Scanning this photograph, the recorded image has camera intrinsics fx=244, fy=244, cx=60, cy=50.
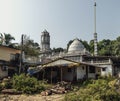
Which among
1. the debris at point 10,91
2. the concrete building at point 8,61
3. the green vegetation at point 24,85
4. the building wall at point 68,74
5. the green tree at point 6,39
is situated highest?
the green tree at point 6,39

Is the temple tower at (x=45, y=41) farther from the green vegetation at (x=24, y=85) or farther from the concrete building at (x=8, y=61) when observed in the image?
the green vegetation at (x=24, y=85)

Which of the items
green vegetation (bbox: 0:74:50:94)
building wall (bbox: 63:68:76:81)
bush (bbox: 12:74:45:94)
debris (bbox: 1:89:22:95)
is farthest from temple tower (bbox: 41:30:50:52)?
debris (bbox: 1:89:22:95)

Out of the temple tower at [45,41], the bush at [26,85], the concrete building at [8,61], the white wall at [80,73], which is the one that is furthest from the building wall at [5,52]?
the temple tower at [45,41]

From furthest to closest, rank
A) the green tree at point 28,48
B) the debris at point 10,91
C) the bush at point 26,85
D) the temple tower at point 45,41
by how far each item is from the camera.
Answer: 1. the temple tower at point 45,41
2. the green tree at point 28,48
3. the bush at point 26,85
4. the debris at point 10,91

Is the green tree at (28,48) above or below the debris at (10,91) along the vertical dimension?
above

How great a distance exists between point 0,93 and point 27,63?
633 inches

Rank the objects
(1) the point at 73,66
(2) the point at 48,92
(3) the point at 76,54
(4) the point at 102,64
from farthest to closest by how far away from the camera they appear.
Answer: (3) the point at 76,54
(4) the point at 102,64
(1) the point at 73,66
(2) the point at 48,92

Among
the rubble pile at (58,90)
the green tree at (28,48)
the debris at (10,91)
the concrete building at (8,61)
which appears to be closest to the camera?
the rubble pile at (58,90)

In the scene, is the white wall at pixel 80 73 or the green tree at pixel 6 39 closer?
the white wall at pixel 80 73

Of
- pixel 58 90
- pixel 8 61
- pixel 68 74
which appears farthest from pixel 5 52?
pixel 58 90

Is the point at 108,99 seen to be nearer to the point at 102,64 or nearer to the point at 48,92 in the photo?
the point at 48,92

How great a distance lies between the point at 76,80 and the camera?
32.0 meters

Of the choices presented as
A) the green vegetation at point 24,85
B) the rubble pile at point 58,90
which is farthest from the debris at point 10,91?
the rubble pile at point 58,90

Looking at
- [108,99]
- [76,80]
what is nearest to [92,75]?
[76,80]
